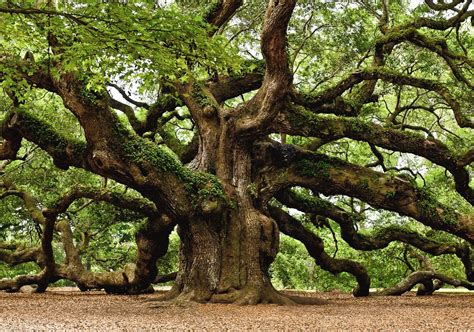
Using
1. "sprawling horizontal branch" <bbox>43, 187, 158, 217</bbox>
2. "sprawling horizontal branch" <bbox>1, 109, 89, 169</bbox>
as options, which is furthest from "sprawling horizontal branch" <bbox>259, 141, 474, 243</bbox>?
"sprawling horizontal branch" <bbox>1, 109, 89, 169</bbox>

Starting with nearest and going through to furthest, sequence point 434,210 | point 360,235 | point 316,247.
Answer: point 434,210 < point 316,247 < point 360,235

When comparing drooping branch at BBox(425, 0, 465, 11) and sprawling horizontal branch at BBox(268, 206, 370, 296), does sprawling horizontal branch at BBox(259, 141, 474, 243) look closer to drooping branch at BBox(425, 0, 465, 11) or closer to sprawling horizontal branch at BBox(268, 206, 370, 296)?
sprawling horizontal branch at BBox(268, 206, 370, 296)

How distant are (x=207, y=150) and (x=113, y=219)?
5.20 m

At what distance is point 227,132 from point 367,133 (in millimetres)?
Answer: 2926

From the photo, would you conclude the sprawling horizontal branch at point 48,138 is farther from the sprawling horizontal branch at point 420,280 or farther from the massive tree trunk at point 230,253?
the sprawling horizontal branch at point 420,280

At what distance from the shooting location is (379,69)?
10.9 metres

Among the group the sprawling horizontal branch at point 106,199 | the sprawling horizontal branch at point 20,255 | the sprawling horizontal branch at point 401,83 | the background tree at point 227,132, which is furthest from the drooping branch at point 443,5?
the sprawling horizontal branch at point 20,255

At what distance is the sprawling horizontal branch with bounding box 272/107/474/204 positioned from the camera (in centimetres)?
1053

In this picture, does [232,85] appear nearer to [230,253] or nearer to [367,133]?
[367,133]

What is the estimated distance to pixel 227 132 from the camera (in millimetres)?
10688

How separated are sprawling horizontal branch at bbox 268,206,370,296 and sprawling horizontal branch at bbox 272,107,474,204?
2543 mm

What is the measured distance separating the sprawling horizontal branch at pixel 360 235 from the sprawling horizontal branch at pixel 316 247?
380 millimetres

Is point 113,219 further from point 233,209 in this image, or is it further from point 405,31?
point 405,31

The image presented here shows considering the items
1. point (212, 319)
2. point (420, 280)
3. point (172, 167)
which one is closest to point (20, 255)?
point (172, 167)
